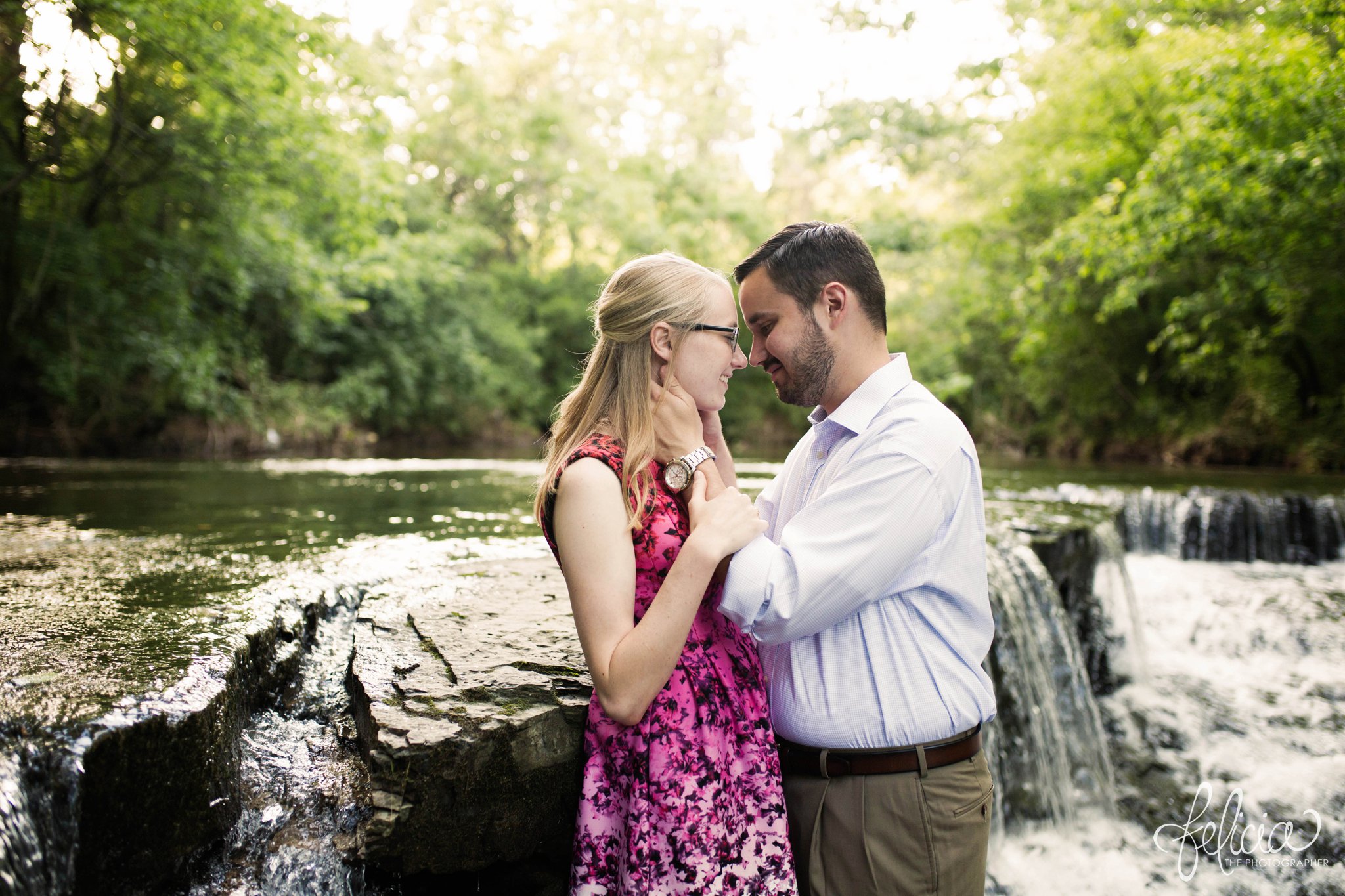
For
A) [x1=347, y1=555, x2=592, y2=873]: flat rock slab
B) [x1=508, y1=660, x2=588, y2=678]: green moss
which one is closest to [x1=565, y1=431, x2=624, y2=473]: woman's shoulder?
[x1=347, y1=555, x2=592, y2=873]: flat rock slab

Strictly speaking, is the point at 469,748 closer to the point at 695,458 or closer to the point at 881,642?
the point at 695,458

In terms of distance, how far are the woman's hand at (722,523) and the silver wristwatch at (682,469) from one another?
2.0 inches

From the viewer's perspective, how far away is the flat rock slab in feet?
7.23

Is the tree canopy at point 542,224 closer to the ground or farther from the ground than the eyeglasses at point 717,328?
farther from the ground

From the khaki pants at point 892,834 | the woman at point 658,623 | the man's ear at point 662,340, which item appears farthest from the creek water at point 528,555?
the man's ear at point 662,340

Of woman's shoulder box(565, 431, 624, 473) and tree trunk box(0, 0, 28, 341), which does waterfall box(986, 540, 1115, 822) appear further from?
tree trunk box(0, 0, 28, 341)

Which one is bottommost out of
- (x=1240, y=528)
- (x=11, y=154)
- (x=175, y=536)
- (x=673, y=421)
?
(x=1240, y=528)

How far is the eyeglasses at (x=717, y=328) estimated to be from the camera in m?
1.99

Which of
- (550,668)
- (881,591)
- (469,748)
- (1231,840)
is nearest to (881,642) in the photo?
(881,591)

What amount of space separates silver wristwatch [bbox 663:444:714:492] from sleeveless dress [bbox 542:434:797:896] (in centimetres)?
4

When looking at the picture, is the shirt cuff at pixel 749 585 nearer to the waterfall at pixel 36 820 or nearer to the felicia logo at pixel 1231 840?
the waterfall at pixel 36 820

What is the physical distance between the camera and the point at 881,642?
1829 millimetres

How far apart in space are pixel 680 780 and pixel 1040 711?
4.30 meters

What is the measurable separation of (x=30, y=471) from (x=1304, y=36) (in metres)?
17.2
